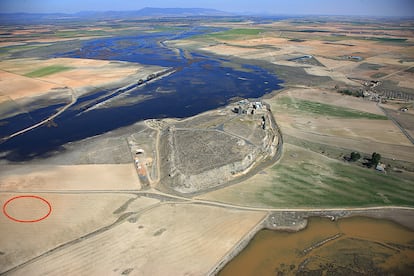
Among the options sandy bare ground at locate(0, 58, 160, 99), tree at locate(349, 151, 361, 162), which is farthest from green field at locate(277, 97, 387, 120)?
sandy bare ground at locate(0, 58, 160, 99)

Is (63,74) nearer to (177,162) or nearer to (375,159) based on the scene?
(177,162)

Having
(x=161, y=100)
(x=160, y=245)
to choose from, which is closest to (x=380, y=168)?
(x=160, y=245)

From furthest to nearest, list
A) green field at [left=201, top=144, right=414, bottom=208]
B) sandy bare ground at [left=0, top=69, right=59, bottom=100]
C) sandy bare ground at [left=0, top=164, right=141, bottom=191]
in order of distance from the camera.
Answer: sandy bare ground at [left=0, top=69, right=59, bottom=100] < sandy bare ground at [left=0, top=164, right=141, bottom=191] < green field at [left=201, top=144, right=414, bottom=208]

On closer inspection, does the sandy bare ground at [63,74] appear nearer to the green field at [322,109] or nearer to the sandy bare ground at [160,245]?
the green field at [322,109]

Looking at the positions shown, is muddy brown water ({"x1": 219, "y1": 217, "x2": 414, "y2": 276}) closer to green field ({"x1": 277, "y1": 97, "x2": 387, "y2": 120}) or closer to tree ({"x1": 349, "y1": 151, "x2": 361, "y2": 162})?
tree ({"x1": 349, "y1": 151, "x2": 361, "y2": 162})

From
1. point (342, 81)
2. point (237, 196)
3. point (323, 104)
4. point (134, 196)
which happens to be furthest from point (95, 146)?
point (342, 81)

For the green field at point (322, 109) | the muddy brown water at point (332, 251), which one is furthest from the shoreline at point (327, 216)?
the green field at point (322, 109)

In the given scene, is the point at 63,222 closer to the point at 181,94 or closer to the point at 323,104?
the point at 181,94
